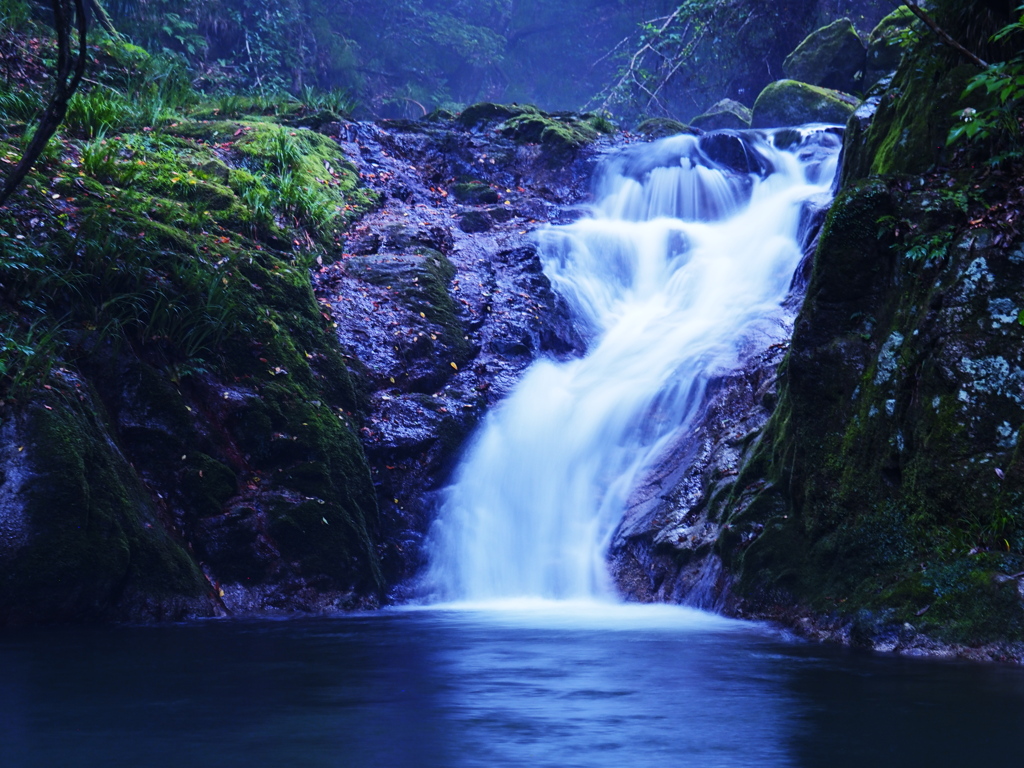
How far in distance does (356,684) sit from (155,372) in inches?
146

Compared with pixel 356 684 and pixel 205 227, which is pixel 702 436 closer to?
pixel 356 684

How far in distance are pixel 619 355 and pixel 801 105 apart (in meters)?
10.8

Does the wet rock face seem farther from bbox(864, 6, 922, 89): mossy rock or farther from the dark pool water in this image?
bbox(864, 6, 922, 89): mossy rock

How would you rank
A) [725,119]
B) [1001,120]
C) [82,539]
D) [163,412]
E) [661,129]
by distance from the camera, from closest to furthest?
[1001,120], [82,539], [163,412], [661,129], [725,119]

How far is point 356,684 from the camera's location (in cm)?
405

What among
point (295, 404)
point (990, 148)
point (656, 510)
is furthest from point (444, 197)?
point (990, 148)

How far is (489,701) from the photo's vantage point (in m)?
3.77

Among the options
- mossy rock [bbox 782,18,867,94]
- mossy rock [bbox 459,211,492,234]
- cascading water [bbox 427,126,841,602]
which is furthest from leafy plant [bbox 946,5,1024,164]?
mossy rock [bbox 782,18,867,94]

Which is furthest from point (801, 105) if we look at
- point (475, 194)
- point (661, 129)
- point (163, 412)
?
point (163, 412)

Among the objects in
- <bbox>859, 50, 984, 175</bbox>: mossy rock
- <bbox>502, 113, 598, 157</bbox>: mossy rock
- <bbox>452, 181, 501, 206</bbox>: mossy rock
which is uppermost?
<bbox>502, 113, 598, 157</bbox>: mossy rock

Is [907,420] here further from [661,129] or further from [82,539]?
[661,129]

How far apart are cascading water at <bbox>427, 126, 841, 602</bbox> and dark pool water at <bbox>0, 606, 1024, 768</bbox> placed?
2.36 m

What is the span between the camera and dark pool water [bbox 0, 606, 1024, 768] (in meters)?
2.93

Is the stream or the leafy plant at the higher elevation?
the leafy plant
